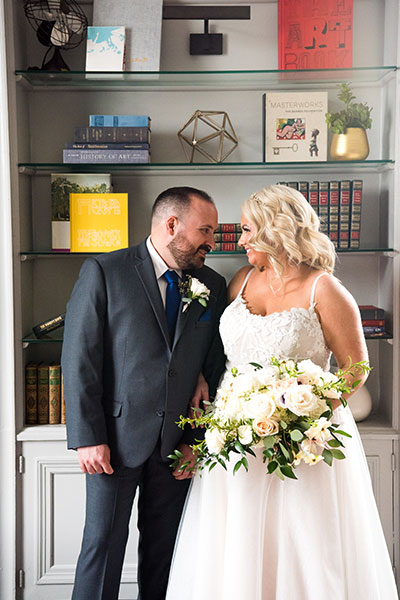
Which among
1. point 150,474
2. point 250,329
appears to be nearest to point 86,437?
point 150,474

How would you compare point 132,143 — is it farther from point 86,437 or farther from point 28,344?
point 86,437

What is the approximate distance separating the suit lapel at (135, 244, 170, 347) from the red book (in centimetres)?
114

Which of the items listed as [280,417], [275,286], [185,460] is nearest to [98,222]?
[275,286]

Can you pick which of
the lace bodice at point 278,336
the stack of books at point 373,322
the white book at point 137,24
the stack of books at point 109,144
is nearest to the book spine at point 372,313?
the stack of books at point 373,322

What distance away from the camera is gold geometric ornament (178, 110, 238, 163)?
9.25 feet

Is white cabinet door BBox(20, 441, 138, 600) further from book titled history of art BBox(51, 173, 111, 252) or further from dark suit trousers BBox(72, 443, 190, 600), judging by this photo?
book titled history of art BBox(51, 173, 111, 252)

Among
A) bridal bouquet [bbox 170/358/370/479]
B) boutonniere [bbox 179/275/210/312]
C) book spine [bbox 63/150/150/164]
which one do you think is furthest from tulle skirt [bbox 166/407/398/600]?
book spine [bbox 63/150/150/164]

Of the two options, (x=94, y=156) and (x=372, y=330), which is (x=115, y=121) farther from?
(x=372, y=330)

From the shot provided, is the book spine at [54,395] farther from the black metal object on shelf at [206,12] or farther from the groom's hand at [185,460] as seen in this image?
the black metal object on shelf at [206,12]

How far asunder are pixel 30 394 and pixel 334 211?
1532 millimetres

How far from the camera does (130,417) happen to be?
2.26m

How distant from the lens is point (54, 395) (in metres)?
2.73

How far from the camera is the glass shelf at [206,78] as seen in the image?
2.68 metres

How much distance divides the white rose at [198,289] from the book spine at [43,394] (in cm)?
82
